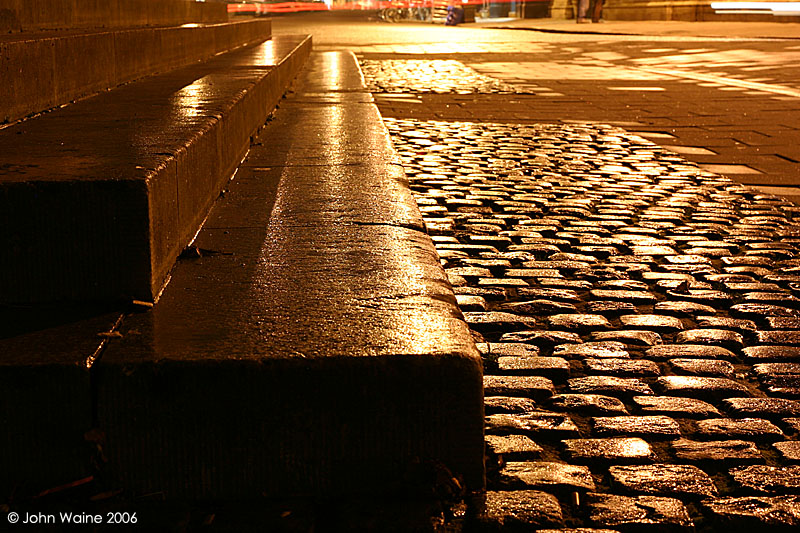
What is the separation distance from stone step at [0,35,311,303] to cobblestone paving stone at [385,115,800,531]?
984mm

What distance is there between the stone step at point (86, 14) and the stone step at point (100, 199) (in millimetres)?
1174

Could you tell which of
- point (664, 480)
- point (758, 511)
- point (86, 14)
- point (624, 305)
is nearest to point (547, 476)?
point (664, 480)

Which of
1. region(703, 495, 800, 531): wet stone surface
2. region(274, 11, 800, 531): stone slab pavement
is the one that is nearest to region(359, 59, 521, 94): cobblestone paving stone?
region(274, 11, 800, 531): stone slab pavement

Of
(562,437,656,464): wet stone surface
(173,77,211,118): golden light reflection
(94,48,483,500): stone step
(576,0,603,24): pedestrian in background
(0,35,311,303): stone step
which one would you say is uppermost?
(576,0,603,24): pedestrian in background

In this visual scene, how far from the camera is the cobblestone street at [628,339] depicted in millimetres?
2008

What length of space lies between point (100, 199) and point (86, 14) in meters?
3.75

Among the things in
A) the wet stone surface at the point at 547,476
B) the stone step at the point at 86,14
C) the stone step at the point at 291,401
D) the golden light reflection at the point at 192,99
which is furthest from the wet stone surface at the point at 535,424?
the stone step at the point at 86,14

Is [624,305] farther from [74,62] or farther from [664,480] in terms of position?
[74,62]

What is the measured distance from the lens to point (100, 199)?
7.00 feet

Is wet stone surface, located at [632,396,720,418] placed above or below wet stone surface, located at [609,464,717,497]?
above

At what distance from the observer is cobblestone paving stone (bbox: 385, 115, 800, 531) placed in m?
2.01

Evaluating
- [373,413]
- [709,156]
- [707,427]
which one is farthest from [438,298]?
[709,156]

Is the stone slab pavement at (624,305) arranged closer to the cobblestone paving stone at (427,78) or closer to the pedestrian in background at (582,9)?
the cobblestone paving stone at (427,78)

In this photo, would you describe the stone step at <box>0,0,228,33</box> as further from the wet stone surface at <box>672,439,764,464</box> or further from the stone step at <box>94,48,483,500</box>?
the wet stone surface at <box>672,439,764,464</box>
